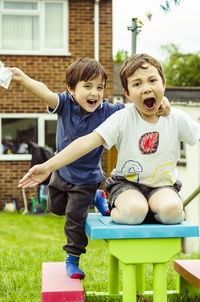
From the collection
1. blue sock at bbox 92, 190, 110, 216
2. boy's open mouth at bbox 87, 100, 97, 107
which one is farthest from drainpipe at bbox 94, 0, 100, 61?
boy's open mouth at bbox 87, 100, 97, 107

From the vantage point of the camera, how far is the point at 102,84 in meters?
3.07

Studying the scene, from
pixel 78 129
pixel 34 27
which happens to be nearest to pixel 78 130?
pixel 78 129

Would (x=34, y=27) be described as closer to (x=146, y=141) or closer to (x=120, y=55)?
(x=146, y=141)

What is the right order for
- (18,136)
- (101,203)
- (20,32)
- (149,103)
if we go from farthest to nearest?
(18,136), (20,32), (101,203), (149,103)

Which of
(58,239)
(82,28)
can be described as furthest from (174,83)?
(58,239)

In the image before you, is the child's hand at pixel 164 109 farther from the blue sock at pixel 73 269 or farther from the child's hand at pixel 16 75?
the blue sock at pixel 73 269

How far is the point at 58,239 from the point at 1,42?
5.88 meters

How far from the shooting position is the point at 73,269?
3123 millimetres

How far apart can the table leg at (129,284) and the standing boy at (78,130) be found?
56cm

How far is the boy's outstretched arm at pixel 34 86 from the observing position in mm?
2869

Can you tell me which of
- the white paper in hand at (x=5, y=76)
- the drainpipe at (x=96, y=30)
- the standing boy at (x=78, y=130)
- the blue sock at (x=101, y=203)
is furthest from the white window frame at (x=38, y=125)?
the white paper in hand at (x=5, y=76)

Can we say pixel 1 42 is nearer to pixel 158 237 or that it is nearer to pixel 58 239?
pixel 58 239

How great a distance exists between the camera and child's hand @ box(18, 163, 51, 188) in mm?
2552

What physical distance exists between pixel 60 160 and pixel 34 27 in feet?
35.4
